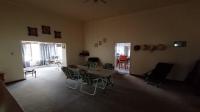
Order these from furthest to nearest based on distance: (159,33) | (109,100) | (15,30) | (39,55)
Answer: (39,55), (159,33), (15,30), (109,100)

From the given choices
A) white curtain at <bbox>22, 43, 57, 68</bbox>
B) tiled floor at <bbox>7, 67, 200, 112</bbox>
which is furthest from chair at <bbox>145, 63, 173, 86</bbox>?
white curtain at <bbox>22, 43, 57, 68</bbox>

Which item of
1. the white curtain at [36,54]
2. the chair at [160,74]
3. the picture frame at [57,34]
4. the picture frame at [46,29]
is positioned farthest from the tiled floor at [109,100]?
the white curtain at [36,54]

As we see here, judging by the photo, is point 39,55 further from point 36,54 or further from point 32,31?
point 32,31

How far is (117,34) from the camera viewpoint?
6727mm

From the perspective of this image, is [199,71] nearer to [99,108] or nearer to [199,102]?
[199,102]

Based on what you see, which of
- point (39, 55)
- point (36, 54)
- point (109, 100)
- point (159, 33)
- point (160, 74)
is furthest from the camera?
point (39, 55)

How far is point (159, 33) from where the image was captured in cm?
532

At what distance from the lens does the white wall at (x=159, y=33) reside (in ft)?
15.0

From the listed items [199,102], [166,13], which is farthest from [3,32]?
[199,102]

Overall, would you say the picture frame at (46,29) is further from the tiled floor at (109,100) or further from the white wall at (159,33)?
the white wall at (159,33)

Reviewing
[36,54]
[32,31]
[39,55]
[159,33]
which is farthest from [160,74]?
[36,54]

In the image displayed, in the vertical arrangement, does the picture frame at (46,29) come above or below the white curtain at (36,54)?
above

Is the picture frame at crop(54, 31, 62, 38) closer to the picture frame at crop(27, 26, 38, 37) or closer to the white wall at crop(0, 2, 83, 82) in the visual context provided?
the white wall at crop(0, 2, 83, 82)

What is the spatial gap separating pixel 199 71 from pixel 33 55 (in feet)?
37.6
